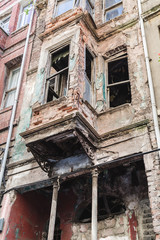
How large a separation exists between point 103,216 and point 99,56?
4.95 metres

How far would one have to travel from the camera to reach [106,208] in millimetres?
7164

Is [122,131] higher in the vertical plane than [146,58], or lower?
lower

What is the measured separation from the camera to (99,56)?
8.68 m

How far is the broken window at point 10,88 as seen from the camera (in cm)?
1074

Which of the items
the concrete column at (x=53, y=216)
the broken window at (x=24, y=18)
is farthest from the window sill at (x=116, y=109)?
the broken window at (x=24, y=18)

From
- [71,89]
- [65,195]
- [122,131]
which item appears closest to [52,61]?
[71,89]

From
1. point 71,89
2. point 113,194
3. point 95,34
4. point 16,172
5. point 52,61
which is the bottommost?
point 113,194

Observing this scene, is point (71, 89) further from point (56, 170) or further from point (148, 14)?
point (148, 14)

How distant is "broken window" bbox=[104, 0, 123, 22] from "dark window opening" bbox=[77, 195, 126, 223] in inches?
261

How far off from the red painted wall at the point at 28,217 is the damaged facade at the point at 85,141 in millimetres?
27

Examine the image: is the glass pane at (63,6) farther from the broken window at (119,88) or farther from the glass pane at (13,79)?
the glass pane at (13,79)

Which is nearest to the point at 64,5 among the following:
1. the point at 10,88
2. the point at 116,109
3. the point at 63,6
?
the point at 63,6

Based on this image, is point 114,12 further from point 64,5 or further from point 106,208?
point 106,208

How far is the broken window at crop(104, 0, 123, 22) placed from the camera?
394 inches
